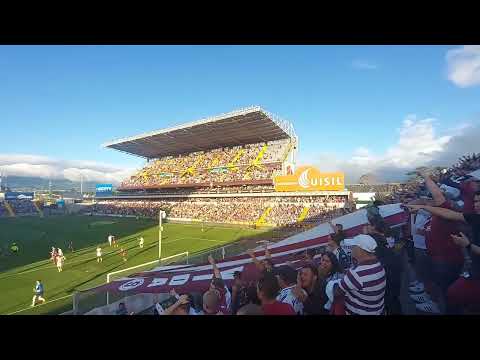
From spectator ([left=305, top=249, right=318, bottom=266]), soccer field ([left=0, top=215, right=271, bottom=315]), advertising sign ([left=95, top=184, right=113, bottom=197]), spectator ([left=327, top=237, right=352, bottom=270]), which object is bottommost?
soccer field ([left=0, top=215, right=271, bottom=315])

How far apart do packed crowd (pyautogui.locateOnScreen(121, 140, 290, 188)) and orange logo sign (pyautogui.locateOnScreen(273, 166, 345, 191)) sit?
169 inches

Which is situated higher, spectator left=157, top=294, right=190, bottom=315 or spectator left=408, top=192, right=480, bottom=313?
spectator left=408, top=192, right=480, bottom=313

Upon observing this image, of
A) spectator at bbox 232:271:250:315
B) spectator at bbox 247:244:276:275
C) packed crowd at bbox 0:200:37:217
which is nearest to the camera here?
spectator at bbox 232:271:250:315

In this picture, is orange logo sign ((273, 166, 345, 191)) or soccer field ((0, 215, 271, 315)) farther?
orange logo sign ((273, 166, 345, 191))

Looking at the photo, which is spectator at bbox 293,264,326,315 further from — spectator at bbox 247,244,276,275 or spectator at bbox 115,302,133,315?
spectator at bbox 115,302,133,315

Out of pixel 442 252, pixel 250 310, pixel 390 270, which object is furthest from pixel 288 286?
pixel 442 252

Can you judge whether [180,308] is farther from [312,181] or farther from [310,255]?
[312,181]

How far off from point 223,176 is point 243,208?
6670mm

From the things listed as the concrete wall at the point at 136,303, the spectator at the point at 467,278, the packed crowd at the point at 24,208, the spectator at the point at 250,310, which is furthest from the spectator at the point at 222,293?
the packed crowd at the point at 24,208

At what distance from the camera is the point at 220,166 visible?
3869 centimetres

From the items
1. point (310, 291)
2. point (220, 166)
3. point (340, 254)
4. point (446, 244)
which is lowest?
point (310, 291)

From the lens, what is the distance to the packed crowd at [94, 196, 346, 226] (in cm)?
2705

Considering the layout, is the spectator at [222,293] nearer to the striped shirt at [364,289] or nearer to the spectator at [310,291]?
the spectator at [310,291]

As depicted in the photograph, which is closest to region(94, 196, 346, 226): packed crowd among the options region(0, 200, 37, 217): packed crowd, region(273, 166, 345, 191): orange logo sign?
region(273, 166, 345, 191): orange logo sign
